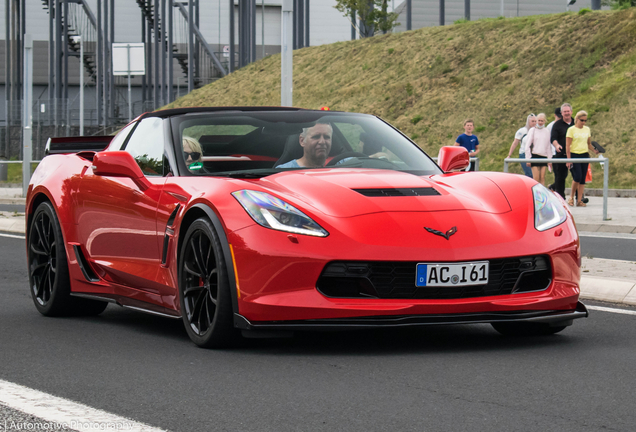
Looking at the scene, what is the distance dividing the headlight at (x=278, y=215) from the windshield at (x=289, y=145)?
0.75 meters

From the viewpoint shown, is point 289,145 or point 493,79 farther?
point 493,79

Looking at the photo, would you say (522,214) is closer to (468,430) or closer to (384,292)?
(384,292)

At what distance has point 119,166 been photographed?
5.86m

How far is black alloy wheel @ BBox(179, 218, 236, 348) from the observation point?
4.93 meters

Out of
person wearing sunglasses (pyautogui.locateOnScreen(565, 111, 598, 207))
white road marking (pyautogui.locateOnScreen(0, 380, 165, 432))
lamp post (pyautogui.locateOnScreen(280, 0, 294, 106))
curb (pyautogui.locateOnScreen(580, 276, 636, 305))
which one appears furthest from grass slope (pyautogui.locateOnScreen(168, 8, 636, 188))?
white road marking (pyautogui.locateOnScreen(0, 380, 165, 432))

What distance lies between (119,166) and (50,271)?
131 centimetres

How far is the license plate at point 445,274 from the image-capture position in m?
4.79

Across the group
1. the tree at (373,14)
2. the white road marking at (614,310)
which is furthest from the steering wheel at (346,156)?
the tree at (373,14)

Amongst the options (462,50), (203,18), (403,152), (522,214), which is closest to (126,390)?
(522,214)

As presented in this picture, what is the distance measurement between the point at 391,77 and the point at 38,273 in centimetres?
3271

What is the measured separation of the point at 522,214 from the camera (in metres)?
5.14

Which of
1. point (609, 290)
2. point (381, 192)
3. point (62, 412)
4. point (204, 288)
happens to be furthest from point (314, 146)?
point (62, 412)

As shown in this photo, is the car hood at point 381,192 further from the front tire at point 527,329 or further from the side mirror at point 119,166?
the side mirror at point 119,166

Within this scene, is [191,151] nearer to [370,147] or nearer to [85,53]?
[370,147]
